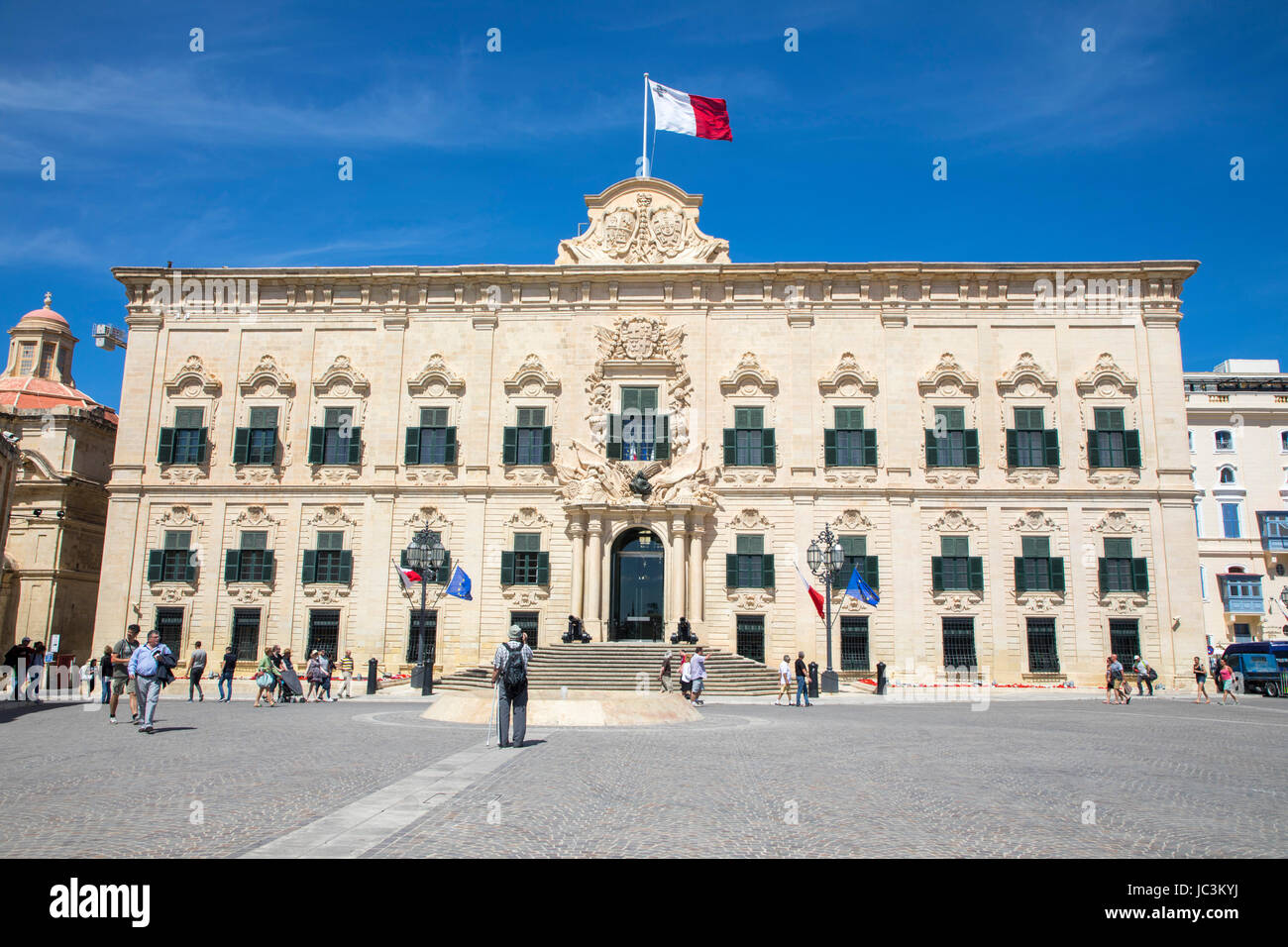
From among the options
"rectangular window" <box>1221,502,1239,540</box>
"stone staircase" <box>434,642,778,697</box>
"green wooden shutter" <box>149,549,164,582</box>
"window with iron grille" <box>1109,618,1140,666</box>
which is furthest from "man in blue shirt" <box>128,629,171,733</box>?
"rectangular window" <box>1221,502,1239,540</box>

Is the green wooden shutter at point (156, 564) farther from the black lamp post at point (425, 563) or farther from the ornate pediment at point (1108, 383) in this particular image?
the ornate pediment at point (1108, 383)

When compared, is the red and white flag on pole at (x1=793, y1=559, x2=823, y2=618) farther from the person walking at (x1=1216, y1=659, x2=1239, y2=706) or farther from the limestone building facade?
the limestone building facade

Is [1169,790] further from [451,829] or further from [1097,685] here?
[1097,685]

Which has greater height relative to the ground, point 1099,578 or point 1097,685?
point 1099,578

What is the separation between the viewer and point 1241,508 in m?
50.0

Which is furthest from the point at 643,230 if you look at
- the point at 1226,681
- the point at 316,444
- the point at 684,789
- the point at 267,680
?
the point at 684,789

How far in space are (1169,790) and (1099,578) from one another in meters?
27.1

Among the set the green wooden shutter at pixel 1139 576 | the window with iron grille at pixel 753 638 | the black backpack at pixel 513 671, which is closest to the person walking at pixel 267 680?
the black backpack at pixel 513 671

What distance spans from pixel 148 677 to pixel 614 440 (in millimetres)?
21427

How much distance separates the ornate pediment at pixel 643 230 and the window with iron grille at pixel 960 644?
1656cm

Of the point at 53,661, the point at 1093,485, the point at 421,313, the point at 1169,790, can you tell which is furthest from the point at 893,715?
the point at 53,661

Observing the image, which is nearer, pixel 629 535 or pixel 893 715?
pixel 893 715
